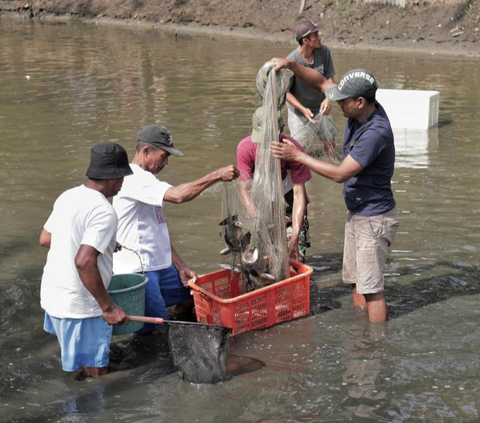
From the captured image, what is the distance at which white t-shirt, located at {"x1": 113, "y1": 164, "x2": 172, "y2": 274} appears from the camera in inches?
217

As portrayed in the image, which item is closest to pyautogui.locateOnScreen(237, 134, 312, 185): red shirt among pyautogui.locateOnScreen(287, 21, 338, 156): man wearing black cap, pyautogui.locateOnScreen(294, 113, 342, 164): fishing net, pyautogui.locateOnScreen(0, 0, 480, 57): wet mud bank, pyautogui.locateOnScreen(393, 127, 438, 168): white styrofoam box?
pyautogui.locateOnScreen(294, 113, 342, 164): fishing net

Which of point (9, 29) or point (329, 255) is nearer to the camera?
point (329, 255)

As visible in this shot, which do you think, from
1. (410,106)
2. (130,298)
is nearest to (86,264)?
(130,298)

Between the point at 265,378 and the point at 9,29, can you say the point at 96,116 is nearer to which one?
the point at 265,378

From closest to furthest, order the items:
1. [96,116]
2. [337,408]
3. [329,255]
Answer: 1. [337,408]
2. [329,255]
3. [96,116]

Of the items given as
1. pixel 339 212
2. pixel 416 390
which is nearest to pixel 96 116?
pixel 339 212

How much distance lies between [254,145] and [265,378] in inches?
75.0

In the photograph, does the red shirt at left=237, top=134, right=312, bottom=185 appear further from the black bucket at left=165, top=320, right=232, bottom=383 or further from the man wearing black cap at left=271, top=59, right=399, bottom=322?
the black bucket at left=165, top=320, right=232, bottom=383

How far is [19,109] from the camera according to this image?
14.8 meters

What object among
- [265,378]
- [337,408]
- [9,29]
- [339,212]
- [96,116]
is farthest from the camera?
[9,29]

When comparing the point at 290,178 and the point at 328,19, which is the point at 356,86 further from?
the point at 328,19

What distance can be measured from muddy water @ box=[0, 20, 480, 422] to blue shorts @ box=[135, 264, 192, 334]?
8.8 inches

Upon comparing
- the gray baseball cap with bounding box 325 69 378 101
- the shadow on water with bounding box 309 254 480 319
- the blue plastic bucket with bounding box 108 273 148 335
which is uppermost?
the gray baseball cap with bounding box 325 69 378 101

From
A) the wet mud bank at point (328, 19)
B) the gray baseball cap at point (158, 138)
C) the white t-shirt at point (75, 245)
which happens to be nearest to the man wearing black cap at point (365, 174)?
the gray baseball cap at point (158, 138)
